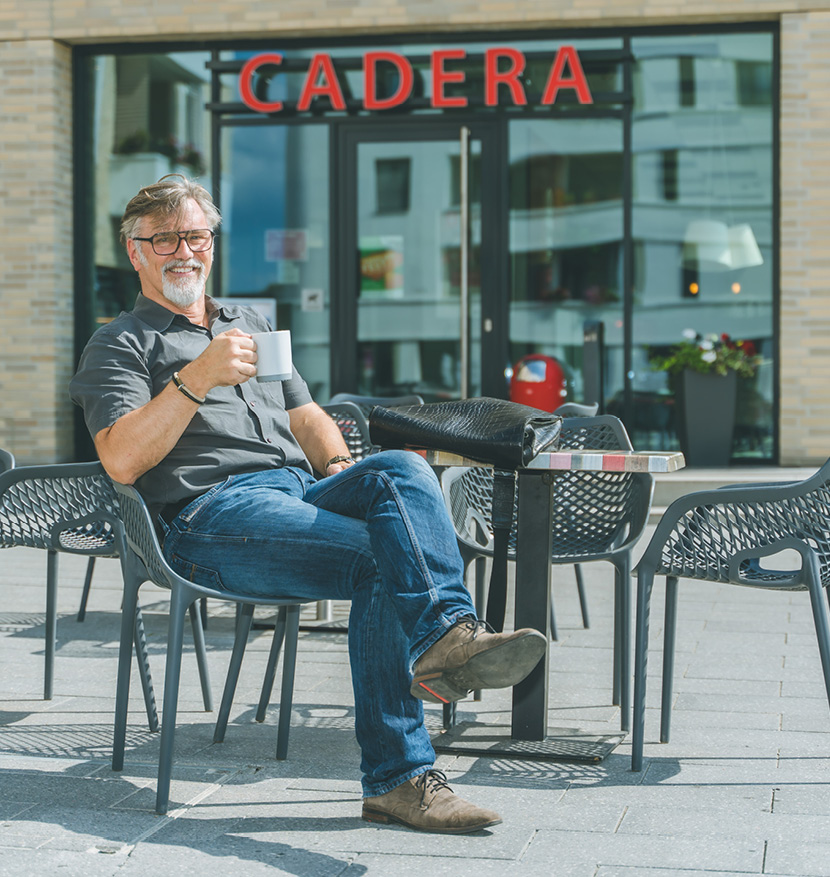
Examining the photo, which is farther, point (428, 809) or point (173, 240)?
point (173, 240)

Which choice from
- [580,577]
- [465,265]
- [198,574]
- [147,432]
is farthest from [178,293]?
[465,265]

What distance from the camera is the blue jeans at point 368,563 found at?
290 centimetres

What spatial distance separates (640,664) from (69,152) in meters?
8.65

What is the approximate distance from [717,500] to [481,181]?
24.1 ft

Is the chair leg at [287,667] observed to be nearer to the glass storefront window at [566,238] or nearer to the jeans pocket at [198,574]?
the jeans pocket at [198,574]

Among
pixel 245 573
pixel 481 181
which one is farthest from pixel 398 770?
pixel 481 181

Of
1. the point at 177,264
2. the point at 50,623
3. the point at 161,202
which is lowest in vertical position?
the point at 50,623

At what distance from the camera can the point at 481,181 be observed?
10.3 metres

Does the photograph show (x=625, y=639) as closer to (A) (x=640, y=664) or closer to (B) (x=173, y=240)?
(A) (x=640, y=664)

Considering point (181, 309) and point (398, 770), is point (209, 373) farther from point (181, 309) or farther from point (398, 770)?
point (398, 770)

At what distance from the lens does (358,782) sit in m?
3.31

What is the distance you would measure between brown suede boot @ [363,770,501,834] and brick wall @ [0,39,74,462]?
7.97 meters

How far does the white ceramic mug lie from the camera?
10.3 feet

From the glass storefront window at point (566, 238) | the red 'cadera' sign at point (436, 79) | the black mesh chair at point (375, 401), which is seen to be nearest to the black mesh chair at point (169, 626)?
the black mesh chair at point (375, 401)
